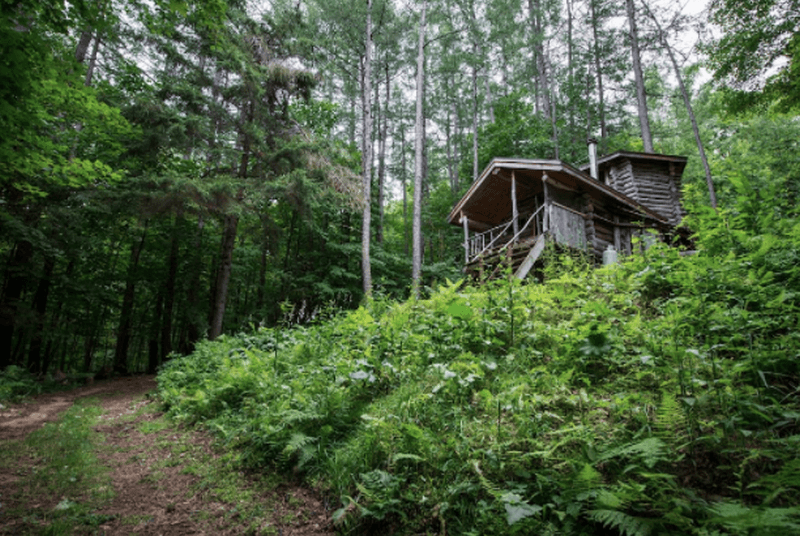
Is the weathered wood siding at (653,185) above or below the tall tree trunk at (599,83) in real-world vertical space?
below

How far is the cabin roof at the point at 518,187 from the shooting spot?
12922 mm

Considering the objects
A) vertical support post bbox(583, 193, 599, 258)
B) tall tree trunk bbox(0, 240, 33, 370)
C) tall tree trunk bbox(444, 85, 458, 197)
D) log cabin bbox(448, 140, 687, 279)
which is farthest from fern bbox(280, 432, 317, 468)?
tall tree trunk bbox(444, 85, 458, 197)

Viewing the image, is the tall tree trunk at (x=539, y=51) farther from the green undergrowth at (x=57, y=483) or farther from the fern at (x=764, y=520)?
the green undergrowth at (x=57, y=483)

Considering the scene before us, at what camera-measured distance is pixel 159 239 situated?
17.3 meters

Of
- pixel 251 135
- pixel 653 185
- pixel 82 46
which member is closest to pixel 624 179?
pixel 653 185

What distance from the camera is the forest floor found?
2.57 meters

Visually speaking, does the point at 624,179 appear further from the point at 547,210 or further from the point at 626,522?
the point at 626,522

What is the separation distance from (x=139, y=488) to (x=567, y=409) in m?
3.80

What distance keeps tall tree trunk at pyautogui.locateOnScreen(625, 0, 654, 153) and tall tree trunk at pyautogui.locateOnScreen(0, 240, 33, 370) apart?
25.9 metres

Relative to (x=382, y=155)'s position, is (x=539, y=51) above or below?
above

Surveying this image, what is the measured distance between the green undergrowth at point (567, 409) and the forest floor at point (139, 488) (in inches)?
10.2

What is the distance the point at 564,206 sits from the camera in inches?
527

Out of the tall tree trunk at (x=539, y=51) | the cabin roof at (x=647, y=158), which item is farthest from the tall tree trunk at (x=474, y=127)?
the cabin roof at (x=647, y=158)

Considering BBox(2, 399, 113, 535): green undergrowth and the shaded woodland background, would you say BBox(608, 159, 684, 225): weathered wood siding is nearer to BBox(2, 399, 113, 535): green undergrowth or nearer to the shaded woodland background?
the shaded woodland background
